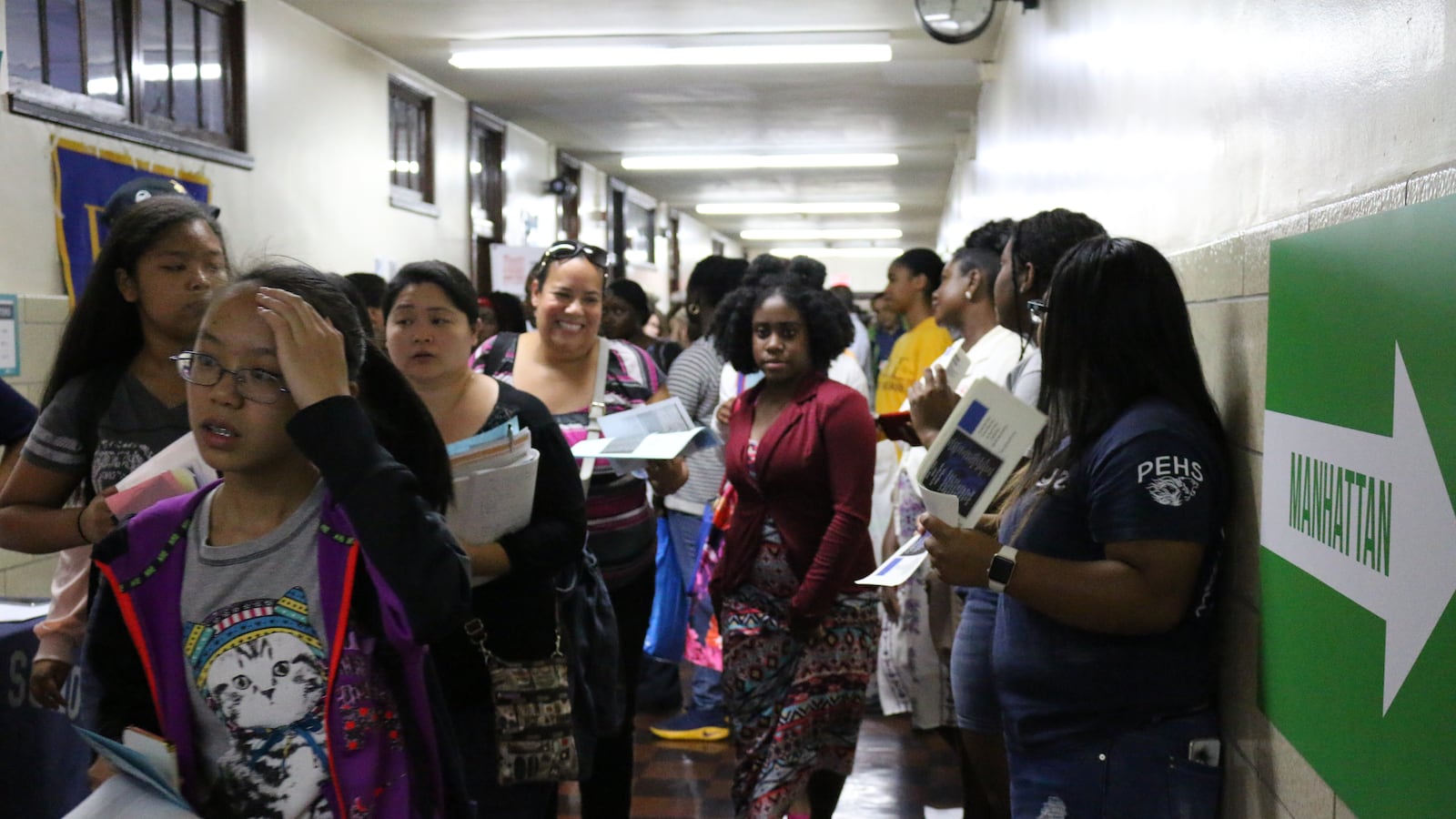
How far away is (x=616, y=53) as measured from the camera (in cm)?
849

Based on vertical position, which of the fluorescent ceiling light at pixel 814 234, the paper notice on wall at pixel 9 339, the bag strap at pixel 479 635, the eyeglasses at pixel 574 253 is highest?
the fluorescent ceiling light at pixel 814 234

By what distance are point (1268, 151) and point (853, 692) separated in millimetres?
1964

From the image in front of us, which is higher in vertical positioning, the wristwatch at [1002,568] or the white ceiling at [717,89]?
the white ceiling at [717,89]

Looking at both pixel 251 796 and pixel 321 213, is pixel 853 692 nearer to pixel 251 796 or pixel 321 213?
pixel 251 796

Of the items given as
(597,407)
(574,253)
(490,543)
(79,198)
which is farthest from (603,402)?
(79,198)

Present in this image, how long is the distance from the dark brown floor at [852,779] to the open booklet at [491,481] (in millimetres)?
2042

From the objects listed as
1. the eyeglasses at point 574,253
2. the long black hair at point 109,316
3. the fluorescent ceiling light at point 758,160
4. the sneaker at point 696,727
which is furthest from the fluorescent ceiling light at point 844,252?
the long black hair at point 109,316

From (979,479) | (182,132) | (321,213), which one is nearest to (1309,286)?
(979,479)

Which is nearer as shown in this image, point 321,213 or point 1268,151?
point 1268,151

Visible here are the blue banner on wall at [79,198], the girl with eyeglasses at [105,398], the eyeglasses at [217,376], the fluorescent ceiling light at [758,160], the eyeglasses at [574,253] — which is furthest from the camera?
the fluorescent ceiling light at [758,160]

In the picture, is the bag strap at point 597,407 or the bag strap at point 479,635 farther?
the bag strap at point 597,407

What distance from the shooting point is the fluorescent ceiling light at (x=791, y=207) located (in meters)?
18.3

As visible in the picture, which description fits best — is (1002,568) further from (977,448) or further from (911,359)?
(911,359)

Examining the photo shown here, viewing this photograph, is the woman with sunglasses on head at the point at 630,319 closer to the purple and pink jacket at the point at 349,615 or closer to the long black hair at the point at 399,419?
the long black hair at the point at 399,419
